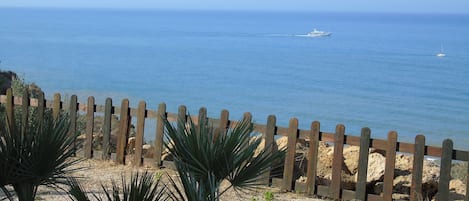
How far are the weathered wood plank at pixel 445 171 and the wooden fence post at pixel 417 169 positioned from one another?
238mm

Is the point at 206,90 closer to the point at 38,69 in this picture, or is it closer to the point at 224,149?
the point at 38,69

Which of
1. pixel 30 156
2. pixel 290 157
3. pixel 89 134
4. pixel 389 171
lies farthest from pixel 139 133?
pixel 30 156

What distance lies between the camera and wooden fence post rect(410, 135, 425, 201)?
973cm

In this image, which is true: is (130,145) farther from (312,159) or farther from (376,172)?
(376,172)

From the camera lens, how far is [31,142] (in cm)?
511

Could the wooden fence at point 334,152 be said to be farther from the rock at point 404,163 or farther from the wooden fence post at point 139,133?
the rock at point 404,163

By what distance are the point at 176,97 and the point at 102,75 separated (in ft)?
42.1

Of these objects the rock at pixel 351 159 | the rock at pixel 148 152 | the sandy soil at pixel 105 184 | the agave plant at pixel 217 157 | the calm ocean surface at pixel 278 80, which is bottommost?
the sandy soil at pixel 105 184

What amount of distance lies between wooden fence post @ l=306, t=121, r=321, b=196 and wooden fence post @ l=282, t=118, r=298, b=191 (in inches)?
8.4

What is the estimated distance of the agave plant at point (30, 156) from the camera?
504cm

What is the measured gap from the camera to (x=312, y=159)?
10.5m

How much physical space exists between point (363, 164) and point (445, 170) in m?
1.01

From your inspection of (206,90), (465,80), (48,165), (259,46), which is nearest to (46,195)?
(48,165)

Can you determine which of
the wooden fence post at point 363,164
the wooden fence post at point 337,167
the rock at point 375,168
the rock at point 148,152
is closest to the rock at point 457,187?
the rock at point 375,168
